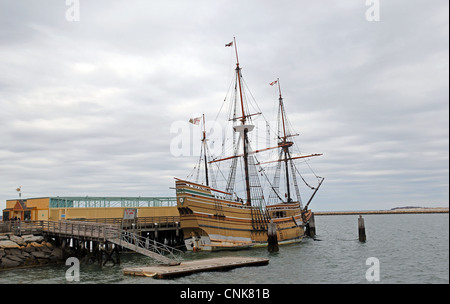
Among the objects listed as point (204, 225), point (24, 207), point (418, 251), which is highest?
point (24, 207)

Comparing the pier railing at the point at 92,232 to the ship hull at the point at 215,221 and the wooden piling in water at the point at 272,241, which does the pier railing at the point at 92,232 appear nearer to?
the ship hull at the point at 215,221

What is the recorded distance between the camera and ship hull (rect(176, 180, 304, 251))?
4134 cm

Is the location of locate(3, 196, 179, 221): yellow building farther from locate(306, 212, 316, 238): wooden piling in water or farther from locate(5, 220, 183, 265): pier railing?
locate(306, 212, 316, 238): wooden piling in water

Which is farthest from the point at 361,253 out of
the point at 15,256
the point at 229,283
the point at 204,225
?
the point at 15,256

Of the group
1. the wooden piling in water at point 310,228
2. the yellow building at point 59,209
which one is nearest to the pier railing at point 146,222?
the yellow building at point 59,209

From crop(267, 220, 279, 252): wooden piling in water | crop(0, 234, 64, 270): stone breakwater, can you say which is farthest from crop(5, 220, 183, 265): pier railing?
crop(267, 220, 279, 252): wooden piling in water

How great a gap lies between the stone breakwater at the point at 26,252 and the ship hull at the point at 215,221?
1351cm

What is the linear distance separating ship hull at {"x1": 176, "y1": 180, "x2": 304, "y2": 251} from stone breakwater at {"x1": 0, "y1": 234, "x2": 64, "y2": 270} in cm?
1351

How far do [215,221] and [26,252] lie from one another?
1931 cm

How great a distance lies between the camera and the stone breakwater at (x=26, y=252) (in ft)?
98.3
